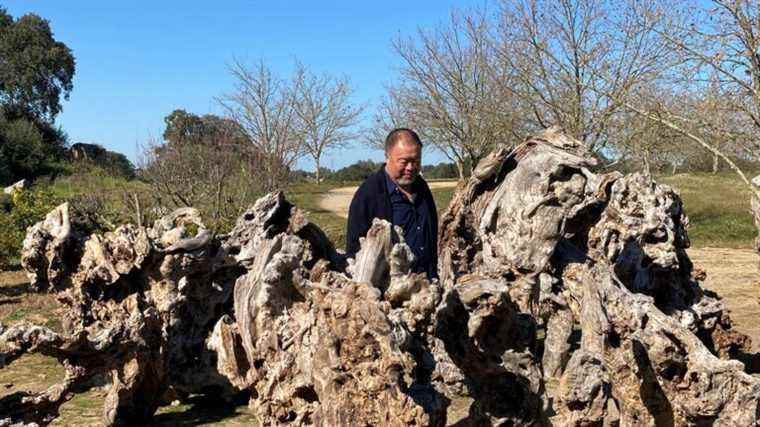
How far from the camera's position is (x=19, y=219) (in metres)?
15.6

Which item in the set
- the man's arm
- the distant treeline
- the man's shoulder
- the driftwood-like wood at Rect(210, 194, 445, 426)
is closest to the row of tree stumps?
the driftwood-like wood at Rect(210, 194, 445, 426)

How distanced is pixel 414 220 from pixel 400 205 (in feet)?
0.48

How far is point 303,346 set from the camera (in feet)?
13.4

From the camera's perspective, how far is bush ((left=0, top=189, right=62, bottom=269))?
A: 1484 cm

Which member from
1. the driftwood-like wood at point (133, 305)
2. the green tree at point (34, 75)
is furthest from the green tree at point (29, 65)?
the driftwood-like wood at point (133, 305)

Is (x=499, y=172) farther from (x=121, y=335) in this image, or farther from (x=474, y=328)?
(x=121, y=335)

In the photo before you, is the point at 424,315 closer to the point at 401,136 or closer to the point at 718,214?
the point at 401,136

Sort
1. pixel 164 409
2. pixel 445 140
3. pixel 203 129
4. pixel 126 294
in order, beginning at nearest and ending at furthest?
1. pixel 126 294
2. pixel 164 409
3. pixel 203 129
4. pixel 445 140

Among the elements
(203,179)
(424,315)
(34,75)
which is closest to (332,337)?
(424,315)

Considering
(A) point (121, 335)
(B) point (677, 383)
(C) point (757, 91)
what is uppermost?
(C) point (757, 91)

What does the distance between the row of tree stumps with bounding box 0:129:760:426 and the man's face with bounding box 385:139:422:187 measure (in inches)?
27.2

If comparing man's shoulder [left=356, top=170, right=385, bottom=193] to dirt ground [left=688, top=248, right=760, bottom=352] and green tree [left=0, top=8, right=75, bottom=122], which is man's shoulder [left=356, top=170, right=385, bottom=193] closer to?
dirt ground [left=688, top=248, right=760, bottom=352]

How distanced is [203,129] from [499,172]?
1480 centimetres

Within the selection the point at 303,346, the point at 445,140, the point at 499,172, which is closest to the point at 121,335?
the point at 303,346
